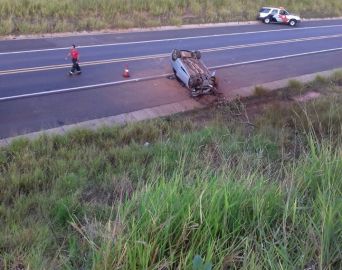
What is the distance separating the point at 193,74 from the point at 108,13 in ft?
44.5

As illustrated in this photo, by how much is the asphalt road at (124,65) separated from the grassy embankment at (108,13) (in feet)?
4.77

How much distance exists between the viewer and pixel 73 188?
27.1ft

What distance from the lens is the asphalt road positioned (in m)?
→ 15.3

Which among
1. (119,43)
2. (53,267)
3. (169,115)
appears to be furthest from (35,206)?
(119,43)

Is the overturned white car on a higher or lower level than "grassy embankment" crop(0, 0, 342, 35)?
lower

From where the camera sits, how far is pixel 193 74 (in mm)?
17438

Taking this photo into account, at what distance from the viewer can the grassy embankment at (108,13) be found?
2553cm

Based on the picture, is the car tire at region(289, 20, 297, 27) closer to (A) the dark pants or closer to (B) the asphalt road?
(B) the asphalt road

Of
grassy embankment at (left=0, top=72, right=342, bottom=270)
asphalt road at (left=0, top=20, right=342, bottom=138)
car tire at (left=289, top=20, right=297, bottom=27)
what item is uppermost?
grassy embankment at (left=0, top=72, right=342, bottom=270)

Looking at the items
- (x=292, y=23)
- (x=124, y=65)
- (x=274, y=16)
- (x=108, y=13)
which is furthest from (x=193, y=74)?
(x=292, y=23)

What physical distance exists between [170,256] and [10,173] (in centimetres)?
638

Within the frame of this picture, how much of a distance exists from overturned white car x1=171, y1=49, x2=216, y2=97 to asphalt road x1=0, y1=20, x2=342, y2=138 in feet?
1.77

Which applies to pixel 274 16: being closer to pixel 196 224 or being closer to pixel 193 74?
pixel 193 74

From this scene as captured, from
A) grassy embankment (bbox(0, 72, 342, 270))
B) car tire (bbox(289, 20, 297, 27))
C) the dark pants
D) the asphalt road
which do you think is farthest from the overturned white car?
car tire (bbox(289, 20, 297, 27))
